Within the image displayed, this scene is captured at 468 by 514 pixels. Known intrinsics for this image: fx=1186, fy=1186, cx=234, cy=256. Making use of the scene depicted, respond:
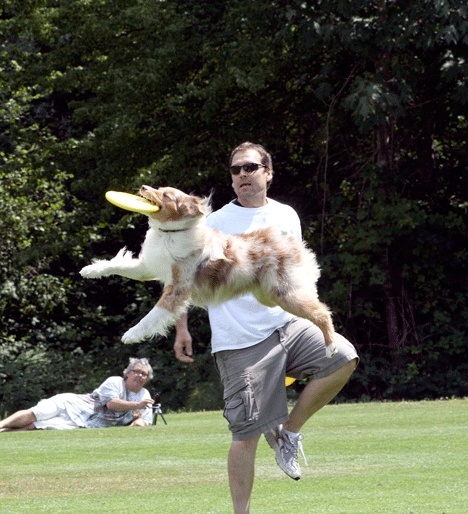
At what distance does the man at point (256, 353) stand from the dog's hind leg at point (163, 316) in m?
0.79

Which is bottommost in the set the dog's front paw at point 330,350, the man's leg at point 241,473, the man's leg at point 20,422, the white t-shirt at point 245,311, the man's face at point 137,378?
the man's leg at point 20,422

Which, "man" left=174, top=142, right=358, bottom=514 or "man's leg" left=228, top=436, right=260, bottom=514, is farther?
"man" left=174, top=142, right=358, bottom=514

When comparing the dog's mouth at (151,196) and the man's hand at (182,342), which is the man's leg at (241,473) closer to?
the man's hand at (182,342)

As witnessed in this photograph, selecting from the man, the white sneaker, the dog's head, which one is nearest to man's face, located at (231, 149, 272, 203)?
the man

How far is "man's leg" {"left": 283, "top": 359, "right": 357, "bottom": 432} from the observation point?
7.00 metres

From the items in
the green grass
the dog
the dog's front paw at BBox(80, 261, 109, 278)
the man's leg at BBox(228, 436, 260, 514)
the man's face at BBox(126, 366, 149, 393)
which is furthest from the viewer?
the man's face at BBox(126, 366, 149, 393)

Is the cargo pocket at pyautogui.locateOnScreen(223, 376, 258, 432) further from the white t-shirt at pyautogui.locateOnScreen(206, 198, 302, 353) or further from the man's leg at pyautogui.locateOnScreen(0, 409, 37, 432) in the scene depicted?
the man's leg at pyautogui.locateOnScreen(0, 409, 37, 432)

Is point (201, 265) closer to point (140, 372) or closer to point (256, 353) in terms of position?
point (256, 353)

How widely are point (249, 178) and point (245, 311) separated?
77 centimetres

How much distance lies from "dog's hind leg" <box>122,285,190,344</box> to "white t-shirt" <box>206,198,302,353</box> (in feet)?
→ 2.98

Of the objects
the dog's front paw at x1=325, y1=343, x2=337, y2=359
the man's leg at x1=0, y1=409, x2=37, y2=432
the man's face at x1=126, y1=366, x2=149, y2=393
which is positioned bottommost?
the man's leg at x1=0, y1=409, x2=37, y2=432

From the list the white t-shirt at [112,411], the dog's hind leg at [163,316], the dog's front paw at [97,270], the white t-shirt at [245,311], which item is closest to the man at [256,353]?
the white t-shirt at [245,311]

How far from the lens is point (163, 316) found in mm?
5852

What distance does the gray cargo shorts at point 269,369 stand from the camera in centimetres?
→ 682
